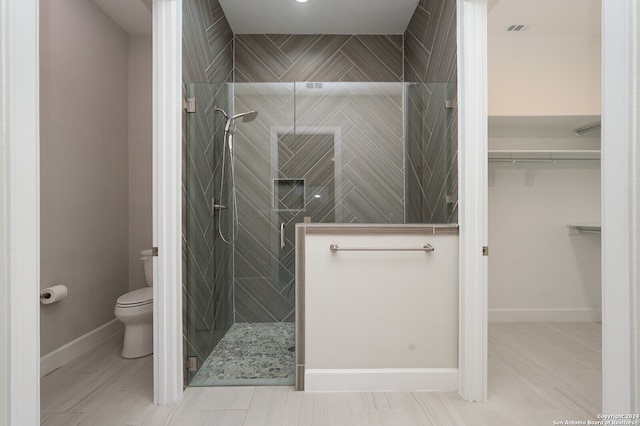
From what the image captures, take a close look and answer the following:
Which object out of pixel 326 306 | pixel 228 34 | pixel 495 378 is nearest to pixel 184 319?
pixel 326 306

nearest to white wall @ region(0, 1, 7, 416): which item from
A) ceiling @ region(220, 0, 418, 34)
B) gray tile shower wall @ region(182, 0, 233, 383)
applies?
gray tile shower wall @ region(182, 0, 233, 383)

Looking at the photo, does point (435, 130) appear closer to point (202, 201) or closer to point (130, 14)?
point (202, 201)

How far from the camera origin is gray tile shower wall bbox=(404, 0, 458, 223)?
2119mm

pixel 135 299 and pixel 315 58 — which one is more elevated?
pixel 315 58

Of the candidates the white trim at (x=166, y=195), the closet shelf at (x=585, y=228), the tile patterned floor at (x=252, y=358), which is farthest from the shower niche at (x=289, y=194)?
the closet shelf at (x=585, y=228)

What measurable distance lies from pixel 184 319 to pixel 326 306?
32.4 inches

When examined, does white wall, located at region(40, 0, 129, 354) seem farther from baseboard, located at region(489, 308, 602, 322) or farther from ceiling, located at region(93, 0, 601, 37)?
baseboard, located at region(489, 308, 602, 322)

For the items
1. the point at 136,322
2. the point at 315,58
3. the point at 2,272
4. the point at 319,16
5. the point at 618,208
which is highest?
the point at 319,16

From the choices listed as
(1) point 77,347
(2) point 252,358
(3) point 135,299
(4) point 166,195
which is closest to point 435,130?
(4) point 166,195

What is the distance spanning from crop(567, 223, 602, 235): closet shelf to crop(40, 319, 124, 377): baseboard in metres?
4.19

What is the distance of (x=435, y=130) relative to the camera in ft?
7.55

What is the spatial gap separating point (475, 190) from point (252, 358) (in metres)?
1.73

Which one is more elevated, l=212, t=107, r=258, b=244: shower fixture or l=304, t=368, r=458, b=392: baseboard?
l=212, t=107, r=258, b=244: shower fixture

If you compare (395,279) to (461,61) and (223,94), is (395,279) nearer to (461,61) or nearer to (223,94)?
(461,61)
